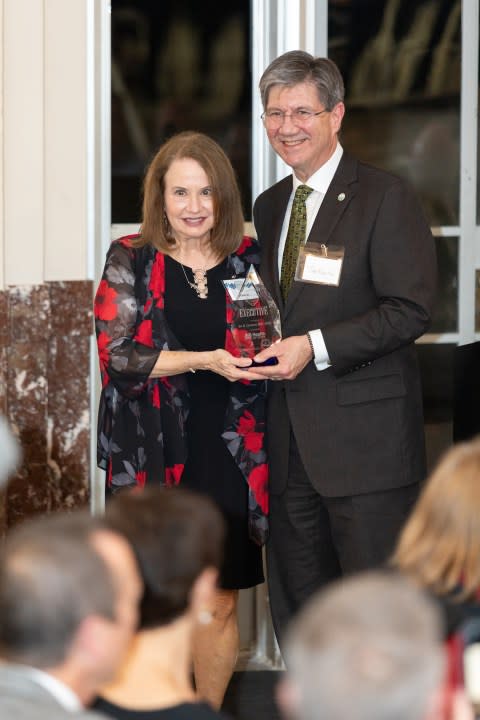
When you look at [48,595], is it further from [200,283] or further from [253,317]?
[200,283]

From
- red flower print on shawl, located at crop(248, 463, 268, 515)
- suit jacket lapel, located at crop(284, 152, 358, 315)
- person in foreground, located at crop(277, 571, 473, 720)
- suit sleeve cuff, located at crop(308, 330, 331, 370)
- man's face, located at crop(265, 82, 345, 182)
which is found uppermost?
man's face, located at crop(265, 82, 345, 182)

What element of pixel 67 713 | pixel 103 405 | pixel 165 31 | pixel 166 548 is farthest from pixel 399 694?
A: pixel 165 31

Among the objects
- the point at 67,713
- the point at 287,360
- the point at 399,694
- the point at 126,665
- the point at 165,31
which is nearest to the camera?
the point at 399,694

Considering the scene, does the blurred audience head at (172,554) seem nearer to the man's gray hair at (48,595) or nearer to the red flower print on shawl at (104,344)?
the man's gray hair at (48,595)

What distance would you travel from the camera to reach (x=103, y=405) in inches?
144

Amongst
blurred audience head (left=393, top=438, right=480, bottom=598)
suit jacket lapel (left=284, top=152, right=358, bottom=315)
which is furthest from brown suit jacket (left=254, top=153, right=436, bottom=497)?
blurred audience head (left=393, top=438, right=480, bottom=598)

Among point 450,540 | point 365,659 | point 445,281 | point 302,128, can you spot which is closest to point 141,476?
point 302,128

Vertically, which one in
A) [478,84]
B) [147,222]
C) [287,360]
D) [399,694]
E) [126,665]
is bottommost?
[126,665]

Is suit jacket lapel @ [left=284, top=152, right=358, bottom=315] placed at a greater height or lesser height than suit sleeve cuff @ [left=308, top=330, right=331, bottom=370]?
greater

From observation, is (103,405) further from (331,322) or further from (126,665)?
(126,665)

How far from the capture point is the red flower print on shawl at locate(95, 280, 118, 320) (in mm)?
3549

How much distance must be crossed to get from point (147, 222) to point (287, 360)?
59 centimetres

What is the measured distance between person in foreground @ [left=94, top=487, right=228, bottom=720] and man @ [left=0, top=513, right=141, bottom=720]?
234mm

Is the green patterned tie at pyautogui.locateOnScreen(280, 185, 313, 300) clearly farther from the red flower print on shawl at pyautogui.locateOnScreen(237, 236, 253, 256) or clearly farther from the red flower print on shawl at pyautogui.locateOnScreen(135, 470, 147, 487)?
the red flower print on shawl at pyautogui.locateOnScreen(135, 470, 147, 487)
